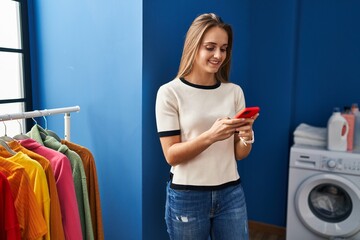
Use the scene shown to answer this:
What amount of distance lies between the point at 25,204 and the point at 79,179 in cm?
26

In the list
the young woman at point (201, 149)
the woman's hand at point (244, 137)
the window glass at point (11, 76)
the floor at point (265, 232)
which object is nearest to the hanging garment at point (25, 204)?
the young woman at point (201, 149)

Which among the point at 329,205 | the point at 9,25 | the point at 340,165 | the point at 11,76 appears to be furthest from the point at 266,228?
the point at 9,25

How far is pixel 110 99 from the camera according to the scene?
1479 mm

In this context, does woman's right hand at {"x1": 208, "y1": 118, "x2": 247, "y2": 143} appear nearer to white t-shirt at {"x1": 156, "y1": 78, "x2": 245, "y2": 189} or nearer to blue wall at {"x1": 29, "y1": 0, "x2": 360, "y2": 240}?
white t-shirt at {"x1": 156, "y1": 78, "x2": 245, "y2": 189}

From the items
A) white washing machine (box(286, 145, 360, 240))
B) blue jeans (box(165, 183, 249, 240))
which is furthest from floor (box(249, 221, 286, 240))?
blue jeans (box(165, 183, 249, 240))

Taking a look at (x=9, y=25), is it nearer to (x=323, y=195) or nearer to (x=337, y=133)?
(x=337, y=133)

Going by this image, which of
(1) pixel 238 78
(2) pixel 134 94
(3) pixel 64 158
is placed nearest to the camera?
(3) pixel 64 158

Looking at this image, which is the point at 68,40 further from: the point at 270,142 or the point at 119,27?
the point at 270,142

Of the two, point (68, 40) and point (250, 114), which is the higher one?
point (68, 40)

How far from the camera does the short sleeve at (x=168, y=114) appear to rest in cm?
124

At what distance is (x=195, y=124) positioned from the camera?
1.27 meters

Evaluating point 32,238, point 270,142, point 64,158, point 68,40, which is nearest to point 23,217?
point 32,238

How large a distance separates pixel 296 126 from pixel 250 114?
64.8 inches

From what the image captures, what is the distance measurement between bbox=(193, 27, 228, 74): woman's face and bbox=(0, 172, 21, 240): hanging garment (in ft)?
2.61
